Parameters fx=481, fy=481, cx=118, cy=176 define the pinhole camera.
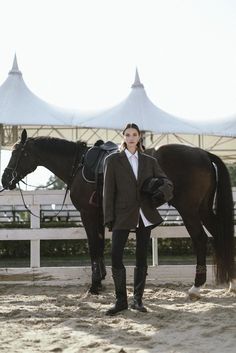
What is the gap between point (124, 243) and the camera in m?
4.20

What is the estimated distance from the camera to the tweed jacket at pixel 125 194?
4.10 metres

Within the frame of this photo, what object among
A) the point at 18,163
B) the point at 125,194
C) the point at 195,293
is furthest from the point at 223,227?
the point at 18,163

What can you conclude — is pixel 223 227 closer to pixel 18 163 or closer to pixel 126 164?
pixel 126 164

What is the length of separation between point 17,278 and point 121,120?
10.3 m

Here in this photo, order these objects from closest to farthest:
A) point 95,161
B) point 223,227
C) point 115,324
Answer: point 115,324 < point 223,227 < point 95,161

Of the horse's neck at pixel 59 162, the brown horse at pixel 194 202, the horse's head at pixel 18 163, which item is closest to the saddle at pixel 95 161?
the brown horse at pixel 194 202

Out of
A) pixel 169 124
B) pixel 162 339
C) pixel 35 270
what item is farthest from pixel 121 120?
pixel 162 339

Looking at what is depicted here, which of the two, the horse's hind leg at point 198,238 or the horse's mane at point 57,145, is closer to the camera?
the horse's hind leg at point 198,238

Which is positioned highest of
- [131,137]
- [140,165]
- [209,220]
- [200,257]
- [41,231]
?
[131,137]

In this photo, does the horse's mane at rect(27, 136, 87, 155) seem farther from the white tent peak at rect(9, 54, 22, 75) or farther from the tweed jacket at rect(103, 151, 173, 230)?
the white tent peak at rect(9, 54, 22, 75)

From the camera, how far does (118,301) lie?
423 centimetres

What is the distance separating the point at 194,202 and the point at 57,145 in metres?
1.94

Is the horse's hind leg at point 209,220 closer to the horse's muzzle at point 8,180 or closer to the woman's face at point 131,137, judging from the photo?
the woman's face at point 131,137

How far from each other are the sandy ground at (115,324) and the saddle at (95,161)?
137 centimetres
